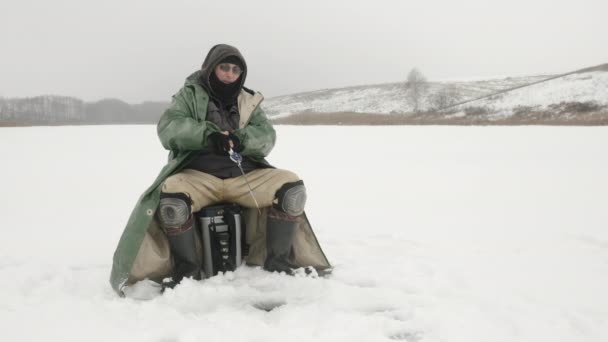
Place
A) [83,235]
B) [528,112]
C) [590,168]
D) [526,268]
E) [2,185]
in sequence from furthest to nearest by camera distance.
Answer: [528,112] < [590,168] < [2,185] < [83,235] < [526,268]

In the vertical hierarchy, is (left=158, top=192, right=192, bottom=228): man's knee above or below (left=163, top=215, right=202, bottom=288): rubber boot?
above

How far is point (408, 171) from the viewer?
319 inches

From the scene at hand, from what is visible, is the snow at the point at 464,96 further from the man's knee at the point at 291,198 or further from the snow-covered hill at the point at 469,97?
the man's knee at the point at 291,198

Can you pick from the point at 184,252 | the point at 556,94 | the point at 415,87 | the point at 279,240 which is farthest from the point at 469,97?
the point at 184,252

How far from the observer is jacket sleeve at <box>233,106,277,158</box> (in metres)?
3.02

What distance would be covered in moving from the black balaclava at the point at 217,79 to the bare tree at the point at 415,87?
5439 centimetres

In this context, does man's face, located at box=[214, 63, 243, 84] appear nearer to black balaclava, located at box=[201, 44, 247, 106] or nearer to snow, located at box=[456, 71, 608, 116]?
black balaclava, located at box=[201, 44, 247, 106]

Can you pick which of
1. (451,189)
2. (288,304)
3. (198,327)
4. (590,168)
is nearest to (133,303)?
(198,327)

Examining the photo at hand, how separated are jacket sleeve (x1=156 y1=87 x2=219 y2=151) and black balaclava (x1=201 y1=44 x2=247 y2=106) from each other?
0.53ft

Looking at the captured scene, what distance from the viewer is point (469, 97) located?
57.6m

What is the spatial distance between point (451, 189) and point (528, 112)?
106ft

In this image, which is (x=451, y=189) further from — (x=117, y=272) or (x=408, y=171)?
(x=117, y=272)

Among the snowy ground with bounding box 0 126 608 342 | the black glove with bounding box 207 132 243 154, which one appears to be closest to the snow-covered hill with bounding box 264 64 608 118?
the snowy ground with bounding box 0 126 608 342

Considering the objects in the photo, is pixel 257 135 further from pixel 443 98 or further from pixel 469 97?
pixel 469 97
